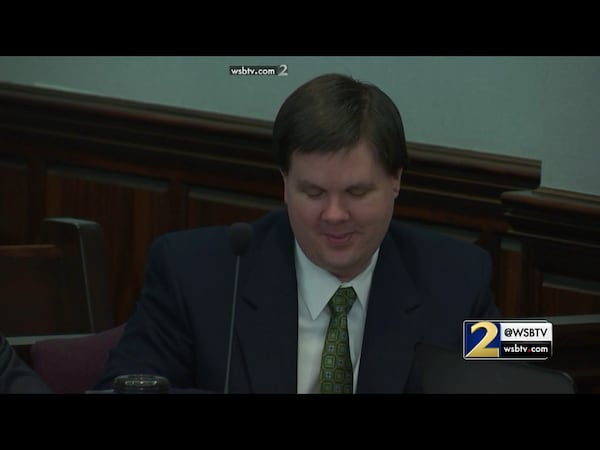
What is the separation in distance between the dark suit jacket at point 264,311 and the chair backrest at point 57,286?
0.61 metres

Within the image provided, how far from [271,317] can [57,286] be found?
0.83 meters

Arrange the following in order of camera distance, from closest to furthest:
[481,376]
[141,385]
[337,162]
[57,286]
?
[481,376]
[141,385]
[337,162]
[57,286]

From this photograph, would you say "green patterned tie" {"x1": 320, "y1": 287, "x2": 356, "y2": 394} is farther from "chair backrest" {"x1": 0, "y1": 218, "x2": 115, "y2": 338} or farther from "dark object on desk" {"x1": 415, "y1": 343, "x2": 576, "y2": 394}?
"chair backrest" {"x1": 0, "y1": 218, "x2": 115, "y2": 338}

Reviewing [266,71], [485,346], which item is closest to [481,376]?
[485,346]

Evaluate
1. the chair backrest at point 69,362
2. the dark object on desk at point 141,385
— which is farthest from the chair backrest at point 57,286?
the dark object on desk at point 141,385

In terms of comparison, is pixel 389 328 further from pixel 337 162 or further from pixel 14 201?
pixel 14 201

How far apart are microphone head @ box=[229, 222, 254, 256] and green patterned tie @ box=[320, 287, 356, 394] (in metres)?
0.22

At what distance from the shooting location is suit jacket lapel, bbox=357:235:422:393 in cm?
201

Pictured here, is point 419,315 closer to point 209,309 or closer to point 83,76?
point 209,309

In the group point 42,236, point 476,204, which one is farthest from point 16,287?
point 476,204

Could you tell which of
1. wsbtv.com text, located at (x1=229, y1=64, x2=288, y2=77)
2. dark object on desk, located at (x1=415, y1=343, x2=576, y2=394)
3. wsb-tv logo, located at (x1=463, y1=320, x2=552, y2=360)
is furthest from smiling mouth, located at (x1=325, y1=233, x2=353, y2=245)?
wsbtv.com text, located at (x1=229, y1=64, x2=288, y2=77)

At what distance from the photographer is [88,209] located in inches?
137

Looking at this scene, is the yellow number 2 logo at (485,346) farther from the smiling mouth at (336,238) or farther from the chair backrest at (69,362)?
the chair backrest at (69,362)

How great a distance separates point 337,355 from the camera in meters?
1.98
